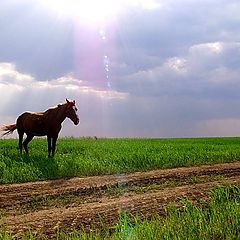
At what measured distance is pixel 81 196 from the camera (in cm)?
1122

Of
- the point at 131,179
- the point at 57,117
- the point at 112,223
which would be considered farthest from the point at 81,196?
the point at 57,117

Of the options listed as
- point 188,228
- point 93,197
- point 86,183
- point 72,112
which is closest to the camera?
point 188,228

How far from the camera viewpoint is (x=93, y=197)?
1101cm

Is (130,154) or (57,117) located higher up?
(57,117)

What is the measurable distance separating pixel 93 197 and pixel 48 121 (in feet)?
25.7

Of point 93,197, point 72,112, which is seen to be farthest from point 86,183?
point 72,112

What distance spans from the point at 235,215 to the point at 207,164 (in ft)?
35.5

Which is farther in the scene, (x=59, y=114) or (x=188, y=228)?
(x=59, y=114)

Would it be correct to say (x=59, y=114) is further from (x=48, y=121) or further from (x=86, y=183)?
(x=86, y=183)

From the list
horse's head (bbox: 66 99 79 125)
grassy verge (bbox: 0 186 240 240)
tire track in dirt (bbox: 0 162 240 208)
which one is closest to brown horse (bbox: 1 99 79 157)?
horse's head (bbox: 66 99 79 125)

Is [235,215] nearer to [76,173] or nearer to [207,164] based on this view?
[76,173]

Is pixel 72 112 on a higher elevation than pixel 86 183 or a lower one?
higher

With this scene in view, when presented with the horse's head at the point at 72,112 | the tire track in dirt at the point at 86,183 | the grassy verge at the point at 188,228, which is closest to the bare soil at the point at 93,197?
the tire track in dirt at the point at 86,183

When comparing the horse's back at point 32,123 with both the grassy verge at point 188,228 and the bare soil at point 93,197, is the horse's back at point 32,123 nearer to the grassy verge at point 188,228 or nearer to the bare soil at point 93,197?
the bare soil at point 93,197
